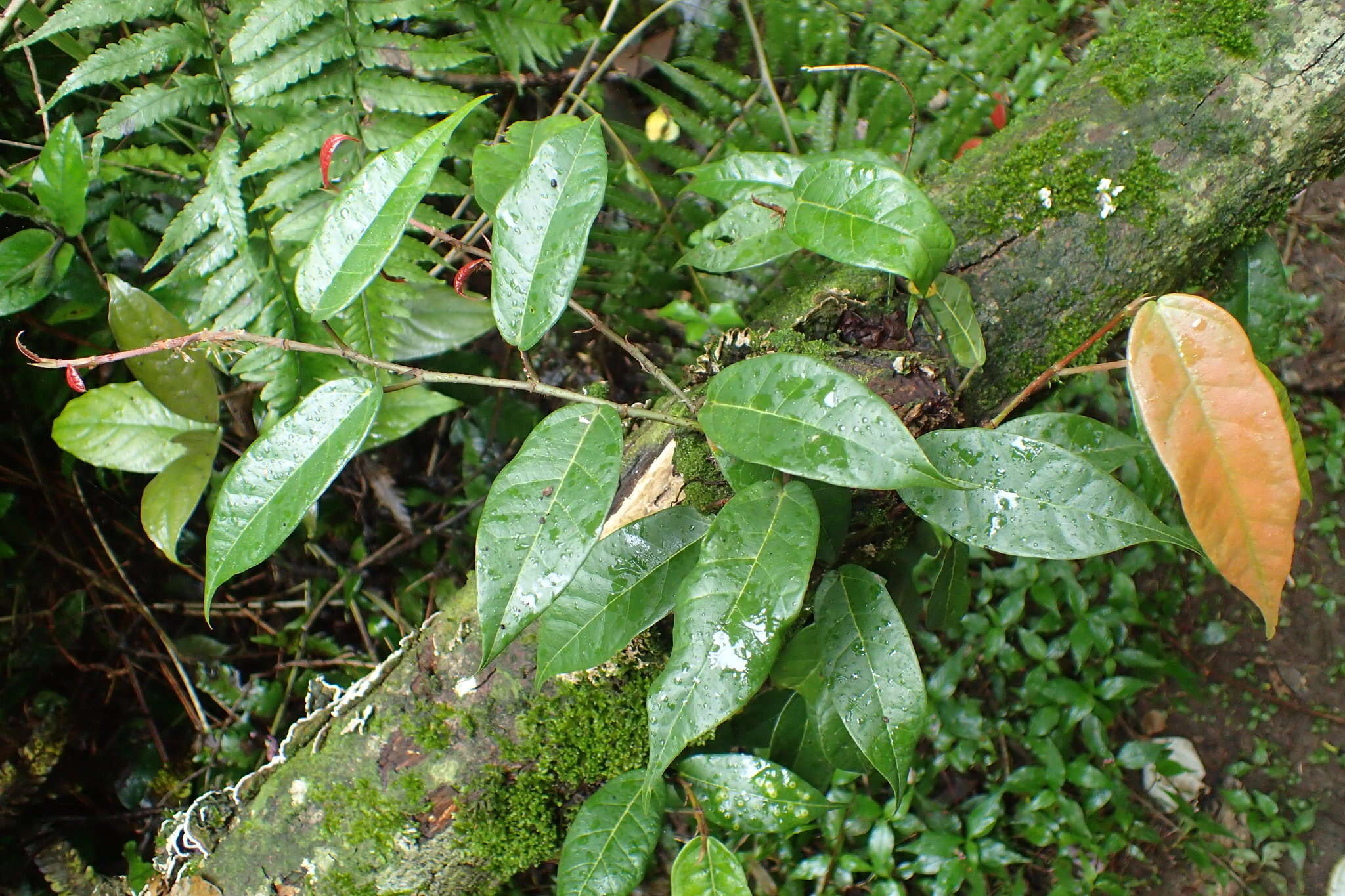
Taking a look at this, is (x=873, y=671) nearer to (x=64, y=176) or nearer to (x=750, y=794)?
(x=750, y=794)

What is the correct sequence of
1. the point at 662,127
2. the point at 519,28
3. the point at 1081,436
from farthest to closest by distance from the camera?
1. the point at 662,127
2. the point at 519,28
3. the point at 1081,436

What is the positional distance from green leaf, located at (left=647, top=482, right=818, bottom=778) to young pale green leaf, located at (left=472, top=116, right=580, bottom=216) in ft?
1.76

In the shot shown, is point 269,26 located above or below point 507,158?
above

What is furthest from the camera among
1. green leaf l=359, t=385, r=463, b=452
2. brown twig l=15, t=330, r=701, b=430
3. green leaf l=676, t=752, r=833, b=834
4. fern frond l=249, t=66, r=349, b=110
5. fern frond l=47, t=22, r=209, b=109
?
green leaf l=359, t=385, r=463, b=452

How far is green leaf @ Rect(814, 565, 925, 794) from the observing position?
959mm

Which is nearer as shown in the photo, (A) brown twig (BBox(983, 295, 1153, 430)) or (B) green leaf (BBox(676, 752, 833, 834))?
(A) brown twig (BBox(983, 295, 1153, 430))

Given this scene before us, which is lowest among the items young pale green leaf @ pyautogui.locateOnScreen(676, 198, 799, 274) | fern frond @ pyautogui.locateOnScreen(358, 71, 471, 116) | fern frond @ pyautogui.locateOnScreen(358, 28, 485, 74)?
young pale green leaf @ pyautogui.locateOnScreen(676, 198, 799, 274)

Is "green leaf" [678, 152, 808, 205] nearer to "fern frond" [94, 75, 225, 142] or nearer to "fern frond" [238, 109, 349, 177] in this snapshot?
"fern frond" [238, 109, 349, 177]

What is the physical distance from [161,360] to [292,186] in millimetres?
403

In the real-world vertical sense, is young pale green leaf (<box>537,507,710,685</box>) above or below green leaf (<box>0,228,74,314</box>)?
below

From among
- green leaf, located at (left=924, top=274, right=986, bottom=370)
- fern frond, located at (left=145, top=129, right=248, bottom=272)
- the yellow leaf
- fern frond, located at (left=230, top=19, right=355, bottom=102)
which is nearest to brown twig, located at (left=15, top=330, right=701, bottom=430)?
green leaf, located at (left=924, top=274, right=986, bottom=370)

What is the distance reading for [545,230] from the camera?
0.94 metres

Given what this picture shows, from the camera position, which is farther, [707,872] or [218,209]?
[218,209]

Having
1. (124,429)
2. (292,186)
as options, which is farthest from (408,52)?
(124,429)
